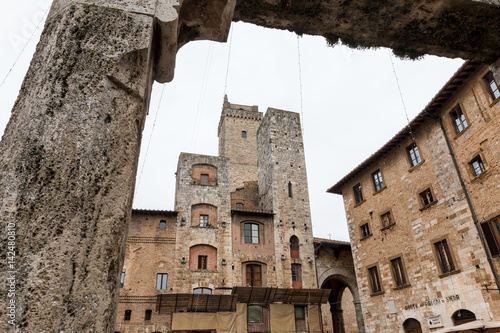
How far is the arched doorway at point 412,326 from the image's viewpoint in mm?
16281

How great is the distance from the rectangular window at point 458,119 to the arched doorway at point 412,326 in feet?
29.8

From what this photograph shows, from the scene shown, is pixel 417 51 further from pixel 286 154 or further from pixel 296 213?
pixel 286 154

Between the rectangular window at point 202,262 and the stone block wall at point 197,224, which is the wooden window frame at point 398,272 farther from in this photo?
the rectangular window at point 202,262

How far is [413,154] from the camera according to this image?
58.9 feet

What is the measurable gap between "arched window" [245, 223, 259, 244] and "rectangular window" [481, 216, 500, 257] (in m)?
13.9

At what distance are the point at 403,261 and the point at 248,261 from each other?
9725 mm

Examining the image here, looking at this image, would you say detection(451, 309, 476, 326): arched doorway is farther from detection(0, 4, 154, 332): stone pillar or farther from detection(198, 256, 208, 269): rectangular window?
detection(0, 4, 154, 332): stone pillar

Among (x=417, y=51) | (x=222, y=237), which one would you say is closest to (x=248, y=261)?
(x=222, y=237)

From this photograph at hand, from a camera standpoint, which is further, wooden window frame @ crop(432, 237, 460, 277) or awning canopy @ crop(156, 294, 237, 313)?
awning canopy @ crop(156, 294, 237, 313)

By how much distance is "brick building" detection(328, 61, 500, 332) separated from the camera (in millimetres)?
13484

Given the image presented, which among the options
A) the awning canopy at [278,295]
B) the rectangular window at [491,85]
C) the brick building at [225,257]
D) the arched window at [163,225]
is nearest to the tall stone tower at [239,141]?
the brick building at [225,257]

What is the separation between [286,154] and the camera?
27.5m

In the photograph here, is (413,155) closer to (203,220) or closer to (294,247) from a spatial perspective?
(294,247)

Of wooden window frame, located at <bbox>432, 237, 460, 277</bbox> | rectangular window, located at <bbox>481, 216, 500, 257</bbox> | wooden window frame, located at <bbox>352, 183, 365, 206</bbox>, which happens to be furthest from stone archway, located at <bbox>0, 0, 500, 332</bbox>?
wooden window frame, located at <bbox>352, 183, 365, 206</bbox>
